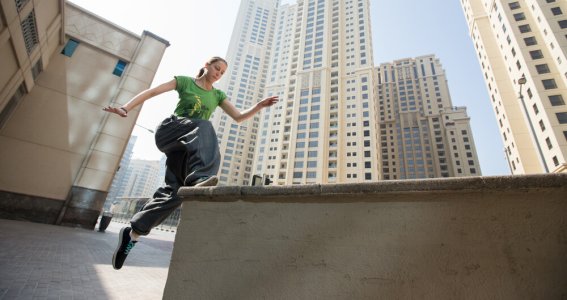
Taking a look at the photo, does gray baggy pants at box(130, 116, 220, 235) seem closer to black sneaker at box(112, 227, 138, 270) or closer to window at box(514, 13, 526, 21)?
black sneaker at box(112, 227, 138, 270)

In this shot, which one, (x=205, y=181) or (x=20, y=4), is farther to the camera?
(x=20, y=4)

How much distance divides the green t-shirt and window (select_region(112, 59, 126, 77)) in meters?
12.5

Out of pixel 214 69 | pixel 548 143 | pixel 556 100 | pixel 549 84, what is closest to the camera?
pixel 214 69

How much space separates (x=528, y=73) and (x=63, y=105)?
43094 mm

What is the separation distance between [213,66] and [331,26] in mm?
76452

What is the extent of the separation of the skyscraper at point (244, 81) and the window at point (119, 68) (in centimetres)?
6409

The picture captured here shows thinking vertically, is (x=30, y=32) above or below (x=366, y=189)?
above

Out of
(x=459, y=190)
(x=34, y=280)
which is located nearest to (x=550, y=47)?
(x=459, y=190)

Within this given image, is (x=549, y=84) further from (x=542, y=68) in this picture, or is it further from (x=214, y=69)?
(x=214, y=69)

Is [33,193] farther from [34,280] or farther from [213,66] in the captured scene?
[213,66]

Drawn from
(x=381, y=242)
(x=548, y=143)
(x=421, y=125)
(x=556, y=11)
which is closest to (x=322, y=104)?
(x=556, y=11)

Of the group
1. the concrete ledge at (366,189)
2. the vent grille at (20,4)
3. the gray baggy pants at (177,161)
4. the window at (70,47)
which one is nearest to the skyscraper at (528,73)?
the concrete ledge at (366,189)

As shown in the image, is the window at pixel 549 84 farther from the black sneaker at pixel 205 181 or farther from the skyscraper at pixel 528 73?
the black sneaker at pixel 205 181

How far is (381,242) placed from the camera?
4.27 feet
